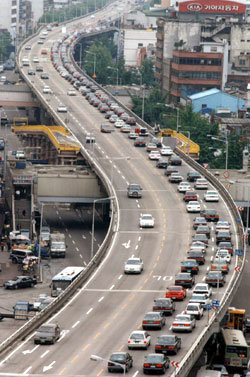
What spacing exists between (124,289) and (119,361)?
28266 mm

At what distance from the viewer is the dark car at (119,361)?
9500 centimetres

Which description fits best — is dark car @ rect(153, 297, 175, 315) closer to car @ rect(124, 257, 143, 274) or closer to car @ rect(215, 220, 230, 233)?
car @ rect(124, 257, 143, 274)

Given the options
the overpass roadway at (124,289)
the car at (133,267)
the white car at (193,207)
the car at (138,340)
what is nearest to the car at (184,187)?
the overpass roadway at (124,289)

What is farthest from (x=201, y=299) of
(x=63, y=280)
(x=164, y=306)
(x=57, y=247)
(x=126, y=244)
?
(x=57, y=247)

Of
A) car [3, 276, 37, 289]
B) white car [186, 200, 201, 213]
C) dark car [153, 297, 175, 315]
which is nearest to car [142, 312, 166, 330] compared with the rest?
dark car [153, 297, 175, 315]

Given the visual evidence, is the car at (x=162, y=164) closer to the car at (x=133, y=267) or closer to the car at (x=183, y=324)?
the car at (x=133, y=267)

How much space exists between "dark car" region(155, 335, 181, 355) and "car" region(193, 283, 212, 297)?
19.0m

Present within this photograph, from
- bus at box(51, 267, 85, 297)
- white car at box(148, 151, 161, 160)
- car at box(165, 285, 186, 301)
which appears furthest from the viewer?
white car at box(148, 151, 161, 160)

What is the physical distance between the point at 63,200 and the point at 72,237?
9.46m

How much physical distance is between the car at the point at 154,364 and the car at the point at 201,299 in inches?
758

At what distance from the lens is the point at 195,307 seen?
113 m

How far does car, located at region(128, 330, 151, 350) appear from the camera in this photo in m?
101

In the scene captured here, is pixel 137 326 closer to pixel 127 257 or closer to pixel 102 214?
pixel 127 257

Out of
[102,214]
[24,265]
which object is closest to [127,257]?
[24,265]
